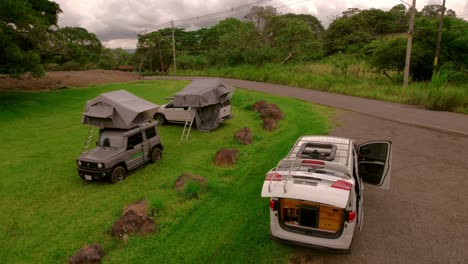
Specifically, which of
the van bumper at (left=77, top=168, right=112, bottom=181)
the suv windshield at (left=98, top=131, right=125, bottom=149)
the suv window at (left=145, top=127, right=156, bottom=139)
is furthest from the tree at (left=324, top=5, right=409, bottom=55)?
the van bumper at (left=77, top=168, right=112, bottom=181)

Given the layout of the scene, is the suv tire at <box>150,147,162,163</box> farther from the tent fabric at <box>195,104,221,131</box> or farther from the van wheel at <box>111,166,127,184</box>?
the tent fabric at <box>195,104,221,131</box>

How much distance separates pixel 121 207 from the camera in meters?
8.38

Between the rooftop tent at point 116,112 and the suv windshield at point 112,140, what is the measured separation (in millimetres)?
308

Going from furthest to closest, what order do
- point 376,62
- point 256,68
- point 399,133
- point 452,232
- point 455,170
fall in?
1. point 256,68
2. point 376,62
3. point 399,133
4. point 455,170
5. point 452,232

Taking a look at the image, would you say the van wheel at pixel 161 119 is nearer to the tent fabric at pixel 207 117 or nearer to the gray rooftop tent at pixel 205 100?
the gray rooftop tent at pixel 205 100

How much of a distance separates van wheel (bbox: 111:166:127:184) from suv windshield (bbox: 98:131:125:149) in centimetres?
83

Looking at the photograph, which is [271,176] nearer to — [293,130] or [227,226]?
[227,226]

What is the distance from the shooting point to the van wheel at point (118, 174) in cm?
993

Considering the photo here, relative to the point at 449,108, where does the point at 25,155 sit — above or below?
below

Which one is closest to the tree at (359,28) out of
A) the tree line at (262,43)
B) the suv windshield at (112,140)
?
the tree line at (262,43)

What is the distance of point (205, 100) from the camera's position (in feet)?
49.9

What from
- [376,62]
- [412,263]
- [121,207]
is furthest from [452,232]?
[376,62]

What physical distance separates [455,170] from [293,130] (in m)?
6.98

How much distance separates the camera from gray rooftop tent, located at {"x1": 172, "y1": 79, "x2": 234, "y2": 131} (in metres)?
15.2
